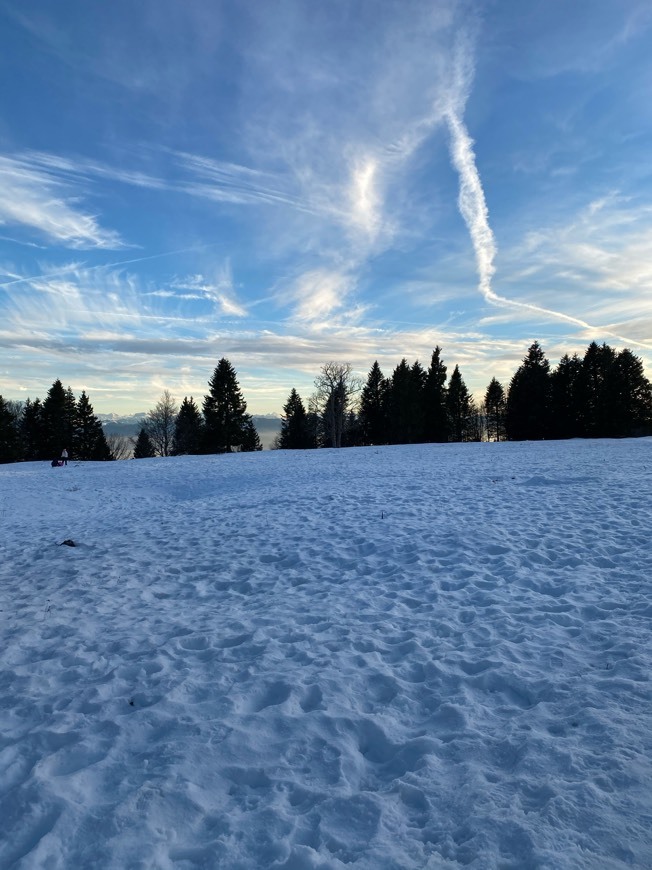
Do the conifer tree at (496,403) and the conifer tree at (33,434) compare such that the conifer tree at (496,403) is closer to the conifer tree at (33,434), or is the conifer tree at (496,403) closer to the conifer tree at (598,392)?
the conifer tree at (598,392)

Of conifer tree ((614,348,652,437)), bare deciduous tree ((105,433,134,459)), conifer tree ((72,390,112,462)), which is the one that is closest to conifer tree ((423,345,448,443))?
conifer tree ((614,348,652,437))

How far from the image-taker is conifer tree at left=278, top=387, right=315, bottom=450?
63.4m

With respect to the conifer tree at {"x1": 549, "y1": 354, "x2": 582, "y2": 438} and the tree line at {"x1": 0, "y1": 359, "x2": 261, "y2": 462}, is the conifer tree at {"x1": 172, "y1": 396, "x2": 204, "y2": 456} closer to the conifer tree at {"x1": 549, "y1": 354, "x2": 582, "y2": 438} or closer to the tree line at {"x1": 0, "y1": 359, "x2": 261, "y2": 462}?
the tree line at {"x1": 0, "y1": 359, "x2": 261, "y2": 462}

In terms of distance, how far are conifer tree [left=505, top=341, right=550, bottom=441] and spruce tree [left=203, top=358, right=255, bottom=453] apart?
31222mm

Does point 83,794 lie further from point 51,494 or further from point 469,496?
point 51,494

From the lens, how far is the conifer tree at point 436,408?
191ft

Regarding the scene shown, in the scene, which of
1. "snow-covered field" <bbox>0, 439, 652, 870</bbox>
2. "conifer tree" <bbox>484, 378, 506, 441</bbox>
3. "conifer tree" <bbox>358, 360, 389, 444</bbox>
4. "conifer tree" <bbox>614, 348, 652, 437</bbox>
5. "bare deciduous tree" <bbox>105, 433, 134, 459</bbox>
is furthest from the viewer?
"bare deciduous tree" <bbox>105, 433, 134, 459</bbox>

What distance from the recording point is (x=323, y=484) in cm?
1766

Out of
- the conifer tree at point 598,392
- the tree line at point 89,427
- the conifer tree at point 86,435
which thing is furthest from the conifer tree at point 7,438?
the conifer tree at point 598,392

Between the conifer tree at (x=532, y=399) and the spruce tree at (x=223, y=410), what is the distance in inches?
1229

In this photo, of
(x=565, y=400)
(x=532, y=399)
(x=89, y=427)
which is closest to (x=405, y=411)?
(x=532, y=399)

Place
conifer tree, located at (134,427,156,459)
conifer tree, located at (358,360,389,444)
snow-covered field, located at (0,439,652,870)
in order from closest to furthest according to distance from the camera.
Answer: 1. snow-covered field, located at (0,439,652,870)
2. conifer tree, located at (358,360,389,444)
3. conifer tree, located at (134,427,156,459)

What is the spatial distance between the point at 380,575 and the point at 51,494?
17429 millimetres

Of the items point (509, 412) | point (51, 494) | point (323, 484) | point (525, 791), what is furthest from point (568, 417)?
point (525, 791)
